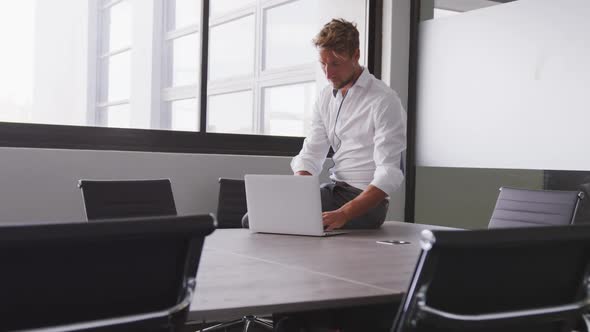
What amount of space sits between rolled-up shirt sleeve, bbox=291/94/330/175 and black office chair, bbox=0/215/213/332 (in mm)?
2622

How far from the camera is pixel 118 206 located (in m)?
2.90

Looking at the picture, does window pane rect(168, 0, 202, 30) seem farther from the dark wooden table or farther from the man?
the dark wooden table

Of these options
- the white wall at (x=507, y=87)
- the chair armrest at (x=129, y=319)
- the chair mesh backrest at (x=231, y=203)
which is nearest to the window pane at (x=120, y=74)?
the chair mesh backrest at (x=231, y=203)

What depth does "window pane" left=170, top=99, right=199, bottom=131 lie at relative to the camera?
473 cm

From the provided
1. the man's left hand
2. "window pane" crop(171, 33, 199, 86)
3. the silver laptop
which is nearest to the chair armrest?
the silver laptop

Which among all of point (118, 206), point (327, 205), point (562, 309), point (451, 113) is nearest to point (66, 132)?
point (118, 206)

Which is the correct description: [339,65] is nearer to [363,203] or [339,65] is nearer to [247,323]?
[363,203]

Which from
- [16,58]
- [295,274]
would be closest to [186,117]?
[16,58]

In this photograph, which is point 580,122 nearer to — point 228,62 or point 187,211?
point 187,211

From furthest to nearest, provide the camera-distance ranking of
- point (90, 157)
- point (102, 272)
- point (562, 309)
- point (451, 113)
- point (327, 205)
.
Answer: point (451, 113) < point (90, 157) < point (327, 205) < point (562, 309) < point (102, 272)

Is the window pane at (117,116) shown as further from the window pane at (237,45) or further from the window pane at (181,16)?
the window pane at (237,45)

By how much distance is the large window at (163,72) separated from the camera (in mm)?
4363

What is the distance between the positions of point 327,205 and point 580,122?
183cm

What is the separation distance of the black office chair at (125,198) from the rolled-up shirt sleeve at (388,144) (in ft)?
3.15
